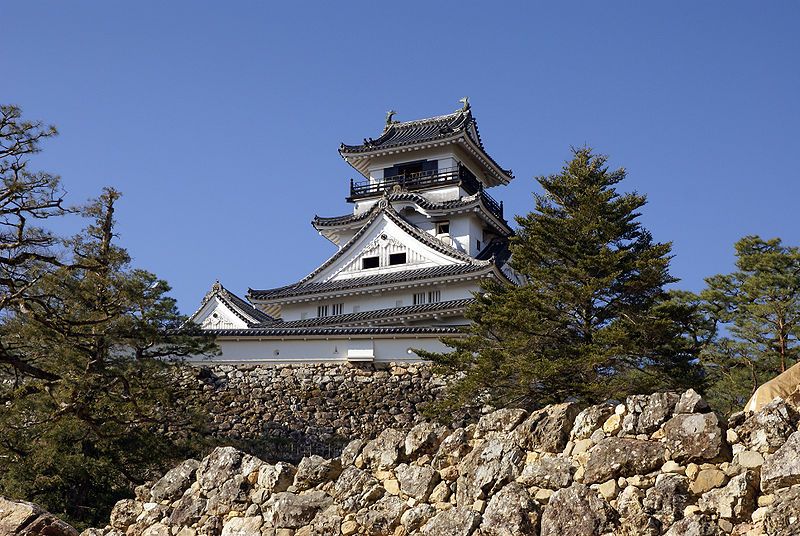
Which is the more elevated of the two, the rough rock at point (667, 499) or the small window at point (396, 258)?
the small window at point (396, 258)

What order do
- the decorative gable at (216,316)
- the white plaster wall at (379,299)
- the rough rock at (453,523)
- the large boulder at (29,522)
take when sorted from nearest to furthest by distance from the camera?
the rough rock at (453,523) → the large boulder at (29,522) → the white plaster wall at (379,299) → the decorative gable at (216,316)

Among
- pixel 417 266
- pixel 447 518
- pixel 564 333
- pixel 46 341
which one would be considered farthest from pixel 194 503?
pixel 417 266

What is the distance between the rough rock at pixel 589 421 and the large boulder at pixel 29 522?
16.1 feet

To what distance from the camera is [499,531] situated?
6172 mm

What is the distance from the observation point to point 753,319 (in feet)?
66.9

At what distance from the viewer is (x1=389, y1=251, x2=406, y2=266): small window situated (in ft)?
91.2

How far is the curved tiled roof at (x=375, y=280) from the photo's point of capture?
24750 millimetres

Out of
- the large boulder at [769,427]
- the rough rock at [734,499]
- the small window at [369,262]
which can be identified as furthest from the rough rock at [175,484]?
the small window at [369,262]

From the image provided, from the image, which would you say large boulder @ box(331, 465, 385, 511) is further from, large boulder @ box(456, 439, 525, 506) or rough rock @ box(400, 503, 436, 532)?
large boulder @ box(456, 439, 525, 506)

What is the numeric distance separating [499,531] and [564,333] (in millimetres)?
10158

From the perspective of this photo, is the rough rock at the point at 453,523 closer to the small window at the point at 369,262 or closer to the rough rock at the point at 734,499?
the rough rock at the point at 734,499

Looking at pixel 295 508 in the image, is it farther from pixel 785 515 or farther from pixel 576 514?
pixel 785 515

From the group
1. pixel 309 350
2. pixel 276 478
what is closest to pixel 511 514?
pixel 276 478

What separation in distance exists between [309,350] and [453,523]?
15.1m
